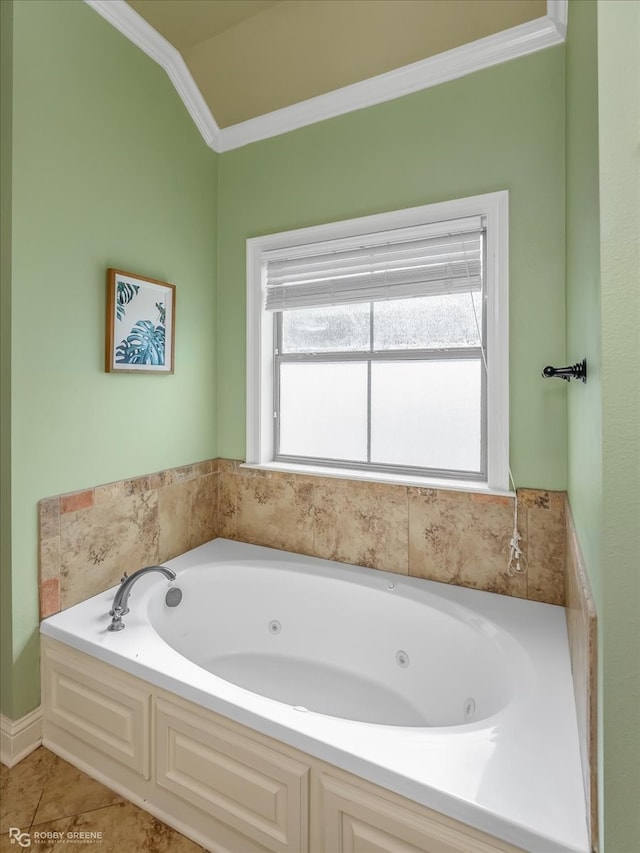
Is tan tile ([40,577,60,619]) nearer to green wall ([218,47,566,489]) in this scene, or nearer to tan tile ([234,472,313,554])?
tan tile ([234,472,313,554])

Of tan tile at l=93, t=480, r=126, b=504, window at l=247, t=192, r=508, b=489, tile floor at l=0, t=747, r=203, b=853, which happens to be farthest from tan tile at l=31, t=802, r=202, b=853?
window at l=247, t=192, r=508, b=489

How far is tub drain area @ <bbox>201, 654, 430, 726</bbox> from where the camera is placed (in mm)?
1780

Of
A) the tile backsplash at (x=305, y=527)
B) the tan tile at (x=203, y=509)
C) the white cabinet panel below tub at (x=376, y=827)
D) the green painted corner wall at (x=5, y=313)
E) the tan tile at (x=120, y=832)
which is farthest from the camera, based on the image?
the tan tile at (x=203, y=509)

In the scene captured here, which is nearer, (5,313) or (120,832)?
(120,832)

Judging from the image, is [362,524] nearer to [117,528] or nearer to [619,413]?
[117,528]

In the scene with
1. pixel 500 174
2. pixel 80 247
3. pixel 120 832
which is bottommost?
pixel 120 832

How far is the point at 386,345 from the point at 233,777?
181 cm

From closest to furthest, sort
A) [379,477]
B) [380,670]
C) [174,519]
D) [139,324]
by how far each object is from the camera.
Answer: [380,670] < [139,324] < [379,477] < [174,519]

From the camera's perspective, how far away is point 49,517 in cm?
171

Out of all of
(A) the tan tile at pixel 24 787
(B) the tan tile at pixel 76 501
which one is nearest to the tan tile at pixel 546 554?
(B) the tan tile at pixel 76 501

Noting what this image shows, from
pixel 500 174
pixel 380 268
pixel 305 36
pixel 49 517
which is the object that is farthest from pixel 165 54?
pixel 49 517

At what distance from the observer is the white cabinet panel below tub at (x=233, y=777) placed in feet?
3.78

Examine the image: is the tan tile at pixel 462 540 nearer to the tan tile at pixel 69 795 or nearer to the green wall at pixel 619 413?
the green wall at pixel 619 413

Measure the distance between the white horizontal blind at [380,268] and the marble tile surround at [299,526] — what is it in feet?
3.02
